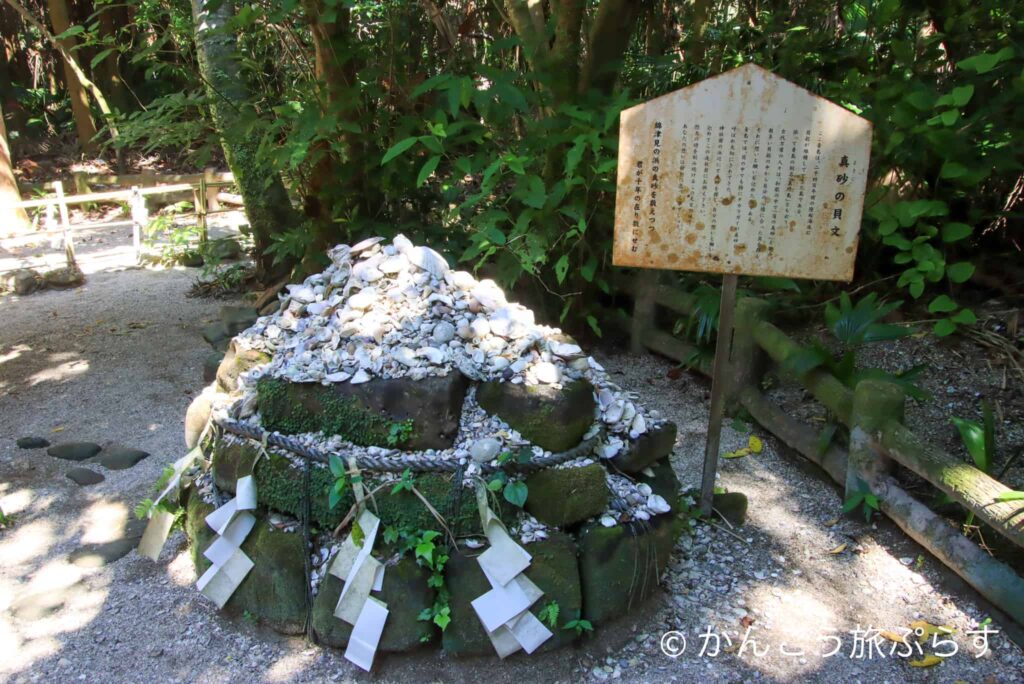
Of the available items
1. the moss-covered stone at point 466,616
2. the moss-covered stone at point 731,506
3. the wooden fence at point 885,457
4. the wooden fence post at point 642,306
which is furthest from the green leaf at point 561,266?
the moss-covered stone at point 466,616

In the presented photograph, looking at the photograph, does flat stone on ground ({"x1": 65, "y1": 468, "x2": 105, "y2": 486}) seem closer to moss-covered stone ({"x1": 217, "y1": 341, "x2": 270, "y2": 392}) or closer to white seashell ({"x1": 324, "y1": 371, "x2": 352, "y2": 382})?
moss-covered stone ({"x1": 217, "y1": 341, "x2": 270, "y2": 392})

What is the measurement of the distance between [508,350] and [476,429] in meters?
0.33

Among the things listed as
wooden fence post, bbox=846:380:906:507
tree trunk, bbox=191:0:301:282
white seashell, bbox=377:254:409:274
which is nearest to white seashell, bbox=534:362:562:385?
white seashell, bbox=377:254:409:274

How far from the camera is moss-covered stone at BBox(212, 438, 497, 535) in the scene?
2650 mm

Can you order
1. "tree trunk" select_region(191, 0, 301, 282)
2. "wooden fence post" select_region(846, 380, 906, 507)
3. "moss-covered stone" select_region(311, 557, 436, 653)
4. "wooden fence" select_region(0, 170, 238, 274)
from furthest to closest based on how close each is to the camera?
"wooden fence" select_region(0, 170, 238, 274) < "tree trunk" select_region(191, 0, 301, 282) < "wooden fence post" select_region(846, 380, 906, 507) < "moss-covered stone" select_region(311, 557, 436, 653)

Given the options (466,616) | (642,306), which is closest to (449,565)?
(466,616)

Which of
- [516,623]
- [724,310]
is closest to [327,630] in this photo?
[516,623]

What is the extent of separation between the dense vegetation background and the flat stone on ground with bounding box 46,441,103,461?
1870 millimetres

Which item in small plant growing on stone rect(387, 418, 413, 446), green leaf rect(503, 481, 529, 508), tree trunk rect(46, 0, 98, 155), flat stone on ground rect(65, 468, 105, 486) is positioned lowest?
flat stone on ground rect(65, 468, 105, 486)

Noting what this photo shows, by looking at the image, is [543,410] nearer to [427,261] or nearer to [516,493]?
[516,493]

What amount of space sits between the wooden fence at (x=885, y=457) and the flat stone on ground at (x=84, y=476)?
3.31 m

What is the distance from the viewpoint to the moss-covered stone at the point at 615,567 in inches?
105

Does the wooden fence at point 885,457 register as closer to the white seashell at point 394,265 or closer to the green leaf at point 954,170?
the green leaf at point 954,170

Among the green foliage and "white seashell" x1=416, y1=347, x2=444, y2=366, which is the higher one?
"white seashell" x1=416, y1=347, x2=444, y2=366
